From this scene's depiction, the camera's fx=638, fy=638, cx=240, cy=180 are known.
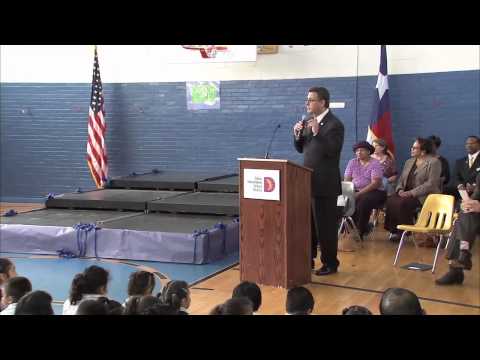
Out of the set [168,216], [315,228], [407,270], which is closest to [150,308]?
[315,228]

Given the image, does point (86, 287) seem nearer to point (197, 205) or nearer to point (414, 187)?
point (197, 205)

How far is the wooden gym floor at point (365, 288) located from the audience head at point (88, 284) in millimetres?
1115

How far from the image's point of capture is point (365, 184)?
721 cm

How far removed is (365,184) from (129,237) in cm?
275

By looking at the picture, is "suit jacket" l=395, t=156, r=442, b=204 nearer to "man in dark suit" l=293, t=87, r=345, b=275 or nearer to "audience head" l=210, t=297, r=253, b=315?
"man in dark suit" l=293, t=87, r=345, b=275

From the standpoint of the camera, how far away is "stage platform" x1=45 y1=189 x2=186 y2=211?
301 inches

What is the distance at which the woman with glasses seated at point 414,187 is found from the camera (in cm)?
684

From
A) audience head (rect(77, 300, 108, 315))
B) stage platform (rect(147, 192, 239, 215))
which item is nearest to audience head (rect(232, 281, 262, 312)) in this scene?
audience head (rect(77, 300, 108, 315))

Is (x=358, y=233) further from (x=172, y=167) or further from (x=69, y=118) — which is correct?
(x=69, y=118)

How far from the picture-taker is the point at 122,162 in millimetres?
10945

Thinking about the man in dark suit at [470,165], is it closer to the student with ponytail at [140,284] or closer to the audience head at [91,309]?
the student with ponytail at [140,284]

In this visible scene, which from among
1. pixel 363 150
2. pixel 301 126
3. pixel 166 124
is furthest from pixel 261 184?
pixel 166 124

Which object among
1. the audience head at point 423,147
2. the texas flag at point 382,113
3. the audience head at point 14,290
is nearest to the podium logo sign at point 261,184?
the audience head at point 14,290
